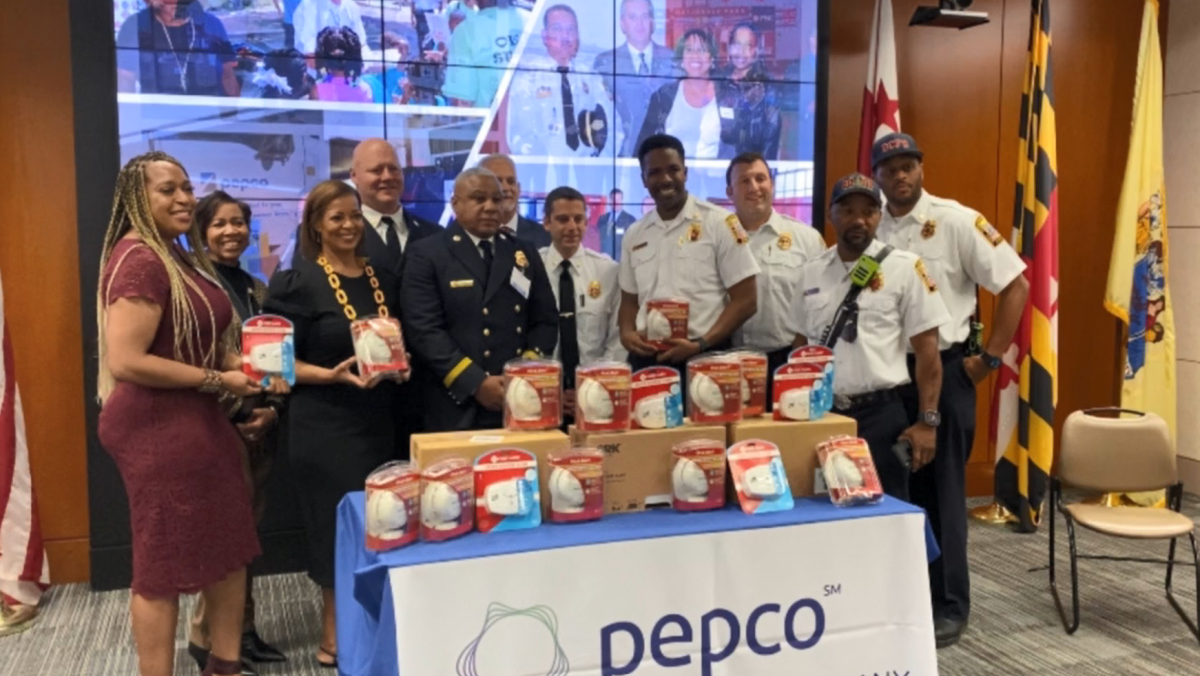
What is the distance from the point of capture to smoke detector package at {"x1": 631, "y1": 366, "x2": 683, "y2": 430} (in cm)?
217

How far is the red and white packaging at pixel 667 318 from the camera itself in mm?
2807

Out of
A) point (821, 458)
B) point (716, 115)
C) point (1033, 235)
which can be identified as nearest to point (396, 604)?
point (821, 458)

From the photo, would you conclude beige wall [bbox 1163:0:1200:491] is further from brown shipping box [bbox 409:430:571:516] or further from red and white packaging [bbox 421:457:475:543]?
red and white packaging [bbox 421:457:475:543]

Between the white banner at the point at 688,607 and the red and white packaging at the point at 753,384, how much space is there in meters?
0.36

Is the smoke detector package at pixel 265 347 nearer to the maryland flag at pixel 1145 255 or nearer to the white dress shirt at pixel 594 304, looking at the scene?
the white dress shirt at pixel 594 304

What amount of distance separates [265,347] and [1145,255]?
4544 millimetres

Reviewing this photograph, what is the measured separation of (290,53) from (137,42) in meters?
0.58

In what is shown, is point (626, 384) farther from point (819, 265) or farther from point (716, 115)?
point (716, 115)

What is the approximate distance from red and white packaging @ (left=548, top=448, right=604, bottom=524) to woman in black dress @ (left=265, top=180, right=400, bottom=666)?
32.3 inches

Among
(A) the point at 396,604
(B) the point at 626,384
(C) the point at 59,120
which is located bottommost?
(A) the point at 396,604

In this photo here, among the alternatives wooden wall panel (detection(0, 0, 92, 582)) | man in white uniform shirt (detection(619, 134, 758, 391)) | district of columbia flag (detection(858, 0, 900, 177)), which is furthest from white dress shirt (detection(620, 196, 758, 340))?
wooden wall panel (detection(0, 0, 92, 582))

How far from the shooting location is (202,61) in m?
3.82

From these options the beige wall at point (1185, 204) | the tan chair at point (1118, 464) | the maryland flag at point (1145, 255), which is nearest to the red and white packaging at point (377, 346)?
the tan chair at point (1118, 464)

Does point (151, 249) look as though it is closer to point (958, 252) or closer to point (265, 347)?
point (265, 347)
